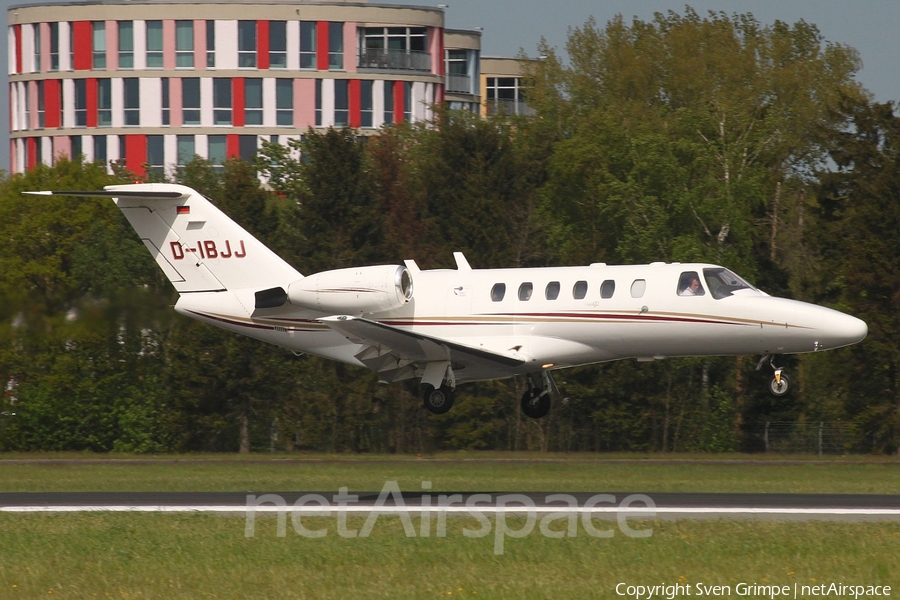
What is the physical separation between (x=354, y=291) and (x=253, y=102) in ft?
160

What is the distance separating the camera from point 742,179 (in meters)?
49.7

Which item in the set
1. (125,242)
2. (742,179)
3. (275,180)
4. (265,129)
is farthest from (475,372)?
(265,129)

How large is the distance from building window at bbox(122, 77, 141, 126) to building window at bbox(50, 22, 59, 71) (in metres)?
3.92

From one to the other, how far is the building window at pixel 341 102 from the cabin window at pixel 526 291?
49874 mm

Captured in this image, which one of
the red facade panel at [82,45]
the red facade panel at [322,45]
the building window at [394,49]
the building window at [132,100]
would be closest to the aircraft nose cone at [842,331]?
the red facade panel at [322,45]

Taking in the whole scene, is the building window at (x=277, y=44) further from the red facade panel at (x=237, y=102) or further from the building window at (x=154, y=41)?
the building window at (x=154, y=41)

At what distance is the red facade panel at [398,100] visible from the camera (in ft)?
250

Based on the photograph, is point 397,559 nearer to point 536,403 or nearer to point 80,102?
point 536,403

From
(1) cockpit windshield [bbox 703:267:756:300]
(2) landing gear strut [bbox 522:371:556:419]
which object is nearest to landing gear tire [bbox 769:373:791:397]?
(1) cockpit windshield [bbox 703:267:756:300]

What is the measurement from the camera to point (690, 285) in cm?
2502

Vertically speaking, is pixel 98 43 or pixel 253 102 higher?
pixel 98 43

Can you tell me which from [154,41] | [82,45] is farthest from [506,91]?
[82,45]

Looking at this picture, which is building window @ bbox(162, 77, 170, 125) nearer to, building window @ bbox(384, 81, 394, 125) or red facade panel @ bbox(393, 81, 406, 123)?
building window @ bbox(384, 81, 394, 125)

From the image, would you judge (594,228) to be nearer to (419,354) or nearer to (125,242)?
(125,242)
